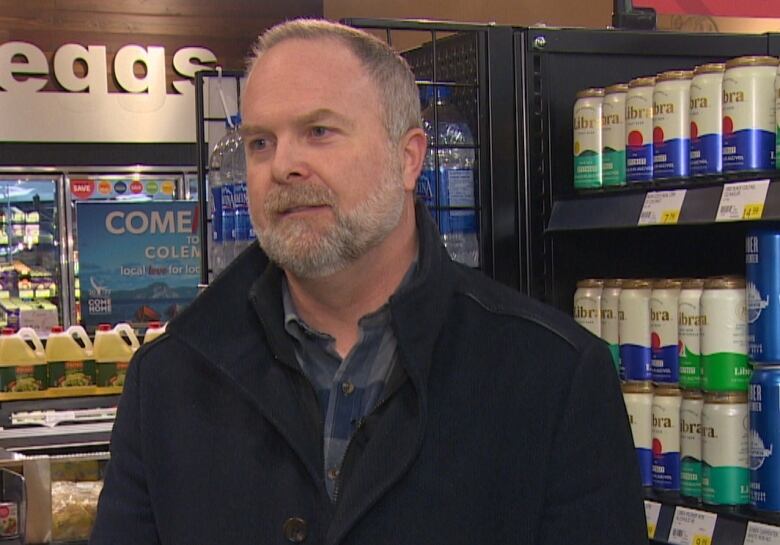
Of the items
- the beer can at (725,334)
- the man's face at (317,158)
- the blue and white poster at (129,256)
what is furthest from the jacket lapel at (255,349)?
the blue and white poster at (129,256)

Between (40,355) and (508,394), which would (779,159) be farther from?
(40,355)

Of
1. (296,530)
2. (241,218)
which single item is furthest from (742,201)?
(241,218)

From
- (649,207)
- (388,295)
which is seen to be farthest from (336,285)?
(649,207)

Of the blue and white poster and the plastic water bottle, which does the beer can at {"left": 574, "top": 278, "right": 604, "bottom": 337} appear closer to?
the plastic water bottle

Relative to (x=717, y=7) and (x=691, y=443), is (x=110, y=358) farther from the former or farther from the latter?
(x=691, y=443)

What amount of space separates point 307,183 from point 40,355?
10.0 feet

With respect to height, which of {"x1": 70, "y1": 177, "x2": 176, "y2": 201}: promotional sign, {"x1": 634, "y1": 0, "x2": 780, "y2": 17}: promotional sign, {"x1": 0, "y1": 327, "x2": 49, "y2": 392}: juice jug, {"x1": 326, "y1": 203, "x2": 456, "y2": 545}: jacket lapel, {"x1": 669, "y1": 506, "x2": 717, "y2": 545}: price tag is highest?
{"x1": 634, "y1": 0, "x2": 780, "y2": 17}: promotional sign

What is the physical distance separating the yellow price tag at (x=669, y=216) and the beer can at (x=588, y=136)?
0.83 ft

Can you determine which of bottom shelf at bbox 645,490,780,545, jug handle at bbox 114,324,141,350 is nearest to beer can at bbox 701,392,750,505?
bottom shelf at bbox 645,490,780,545

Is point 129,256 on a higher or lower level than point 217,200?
lower

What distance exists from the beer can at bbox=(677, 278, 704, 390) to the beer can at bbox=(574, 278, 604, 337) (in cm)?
21

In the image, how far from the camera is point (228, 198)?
273cm

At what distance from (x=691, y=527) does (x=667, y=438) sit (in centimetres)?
18

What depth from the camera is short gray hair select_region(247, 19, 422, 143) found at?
1561 millimetres
